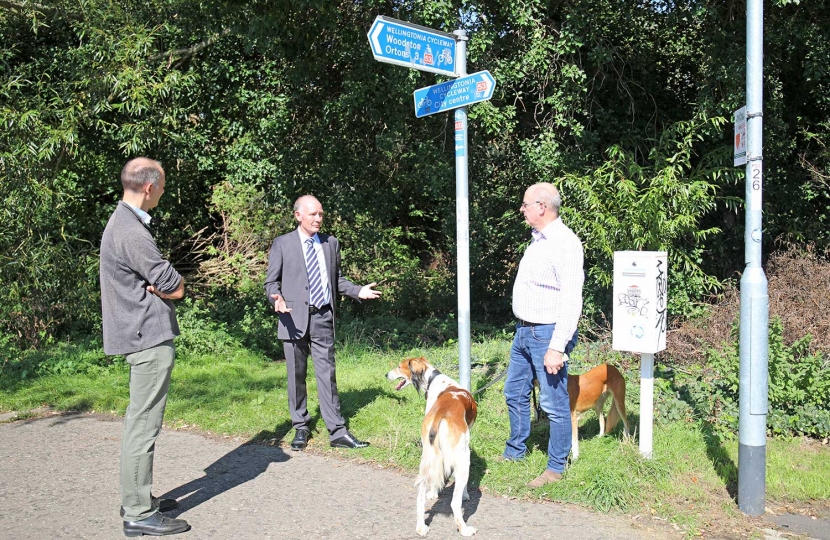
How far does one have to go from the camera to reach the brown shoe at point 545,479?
4434 millimetres

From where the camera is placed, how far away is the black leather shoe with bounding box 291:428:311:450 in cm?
545

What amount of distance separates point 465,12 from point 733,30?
357 centimetres

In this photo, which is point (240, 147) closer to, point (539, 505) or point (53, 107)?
point (53, 107)

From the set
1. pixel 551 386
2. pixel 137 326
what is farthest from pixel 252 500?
pixel 551 386

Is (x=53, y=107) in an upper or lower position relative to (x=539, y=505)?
upper

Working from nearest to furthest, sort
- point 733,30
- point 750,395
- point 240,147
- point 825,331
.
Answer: point 750,395
point 825,331
point 733,30
point 240,147

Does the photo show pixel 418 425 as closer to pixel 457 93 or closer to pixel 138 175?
pixel 457 93

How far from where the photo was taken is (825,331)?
712 cm

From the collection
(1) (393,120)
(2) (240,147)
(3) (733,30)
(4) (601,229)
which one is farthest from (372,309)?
(3) (733,30)

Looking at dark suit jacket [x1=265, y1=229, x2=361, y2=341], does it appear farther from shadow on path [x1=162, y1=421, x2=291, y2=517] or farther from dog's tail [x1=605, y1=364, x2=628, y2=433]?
dog's tail [x1=605, y1=364, x2=628, y2=433]

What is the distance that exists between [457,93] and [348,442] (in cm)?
290

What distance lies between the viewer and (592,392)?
16.4ft

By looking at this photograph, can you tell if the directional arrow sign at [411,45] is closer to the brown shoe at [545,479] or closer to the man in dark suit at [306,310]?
the man in dark suit at [306,310]

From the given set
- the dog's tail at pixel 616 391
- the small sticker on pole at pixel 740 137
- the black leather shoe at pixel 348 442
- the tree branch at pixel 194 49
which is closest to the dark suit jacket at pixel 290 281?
the black leather shoe at pixel 348 442
